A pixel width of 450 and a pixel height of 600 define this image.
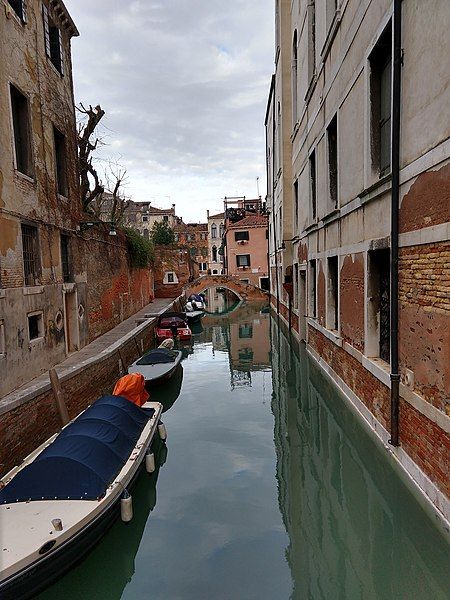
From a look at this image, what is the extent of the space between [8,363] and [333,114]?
6.70 metres

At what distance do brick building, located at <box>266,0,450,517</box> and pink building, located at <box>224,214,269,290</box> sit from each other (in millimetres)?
21779

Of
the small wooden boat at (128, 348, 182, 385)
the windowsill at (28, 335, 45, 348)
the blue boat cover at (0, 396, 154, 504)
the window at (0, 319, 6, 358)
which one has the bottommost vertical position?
the small wooden boat at (128, 348, 182, 385)

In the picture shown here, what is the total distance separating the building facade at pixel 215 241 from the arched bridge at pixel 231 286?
74.0ft

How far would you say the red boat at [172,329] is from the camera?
48.6 feet

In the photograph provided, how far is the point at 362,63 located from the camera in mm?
5441

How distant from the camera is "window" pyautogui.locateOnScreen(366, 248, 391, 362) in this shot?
5.29 metres

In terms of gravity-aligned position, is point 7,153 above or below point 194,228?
below

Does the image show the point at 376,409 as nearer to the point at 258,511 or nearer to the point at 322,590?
the point at 258,511

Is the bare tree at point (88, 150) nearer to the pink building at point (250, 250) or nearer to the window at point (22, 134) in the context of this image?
the window at point (22, 134)

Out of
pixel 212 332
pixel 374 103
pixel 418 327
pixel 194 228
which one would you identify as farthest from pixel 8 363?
pixel 194 228

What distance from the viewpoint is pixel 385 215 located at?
4.79 metres

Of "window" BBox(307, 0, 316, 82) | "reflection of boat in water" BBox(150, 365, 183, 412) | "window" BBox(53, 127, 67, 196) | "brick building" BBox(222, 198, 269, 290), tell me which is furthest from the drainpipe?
"brick building" BBox(222, 198, 269, 290)

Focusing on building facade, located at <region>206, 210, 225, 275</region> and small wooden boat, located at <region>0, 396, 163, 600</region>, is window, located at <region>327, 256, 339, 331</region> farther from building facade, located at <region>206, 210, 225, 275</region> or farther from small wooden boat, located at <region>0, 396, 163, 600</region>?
building facade, located at <region>206, 210, 225, 275</region>

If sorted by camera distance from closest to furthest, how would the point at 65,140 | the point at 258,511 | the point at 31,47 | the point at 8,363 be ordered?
1. the point at 258,511
2. the point at 8,363
3. the point at 31,47
4. the point at 65,140
